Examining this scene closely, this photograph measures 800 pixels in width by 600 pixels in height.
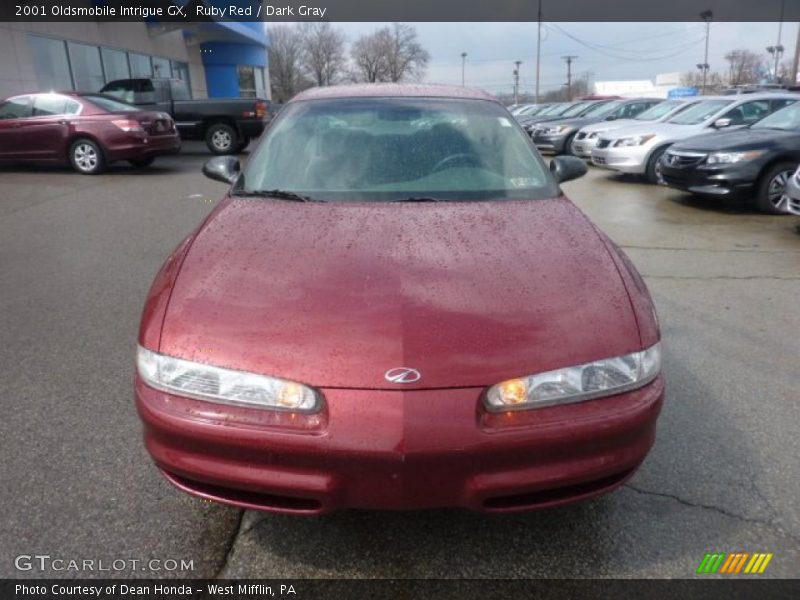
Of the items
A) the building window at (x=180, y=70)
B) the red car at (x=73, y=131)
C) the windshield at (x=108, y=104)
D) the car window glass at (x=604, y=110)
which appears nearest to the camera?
the red car at (x=73, y=131)

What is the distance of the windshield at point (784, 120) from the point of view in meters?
8.50

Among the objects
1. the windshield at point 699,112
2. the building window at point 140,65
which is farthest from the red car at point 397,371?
the building window at point 140,65

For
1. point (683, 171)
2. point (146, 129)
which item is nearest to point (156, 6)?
point (146, 129)

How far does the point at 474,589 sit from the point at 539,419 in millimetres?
654

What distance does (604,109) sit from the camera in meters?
17.6

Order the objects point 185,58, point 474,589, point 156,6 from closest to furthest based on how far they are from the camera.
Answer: point 474,589 < point 156,6 < point 185,58

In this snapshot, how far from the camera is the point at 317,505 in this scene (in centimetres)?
183

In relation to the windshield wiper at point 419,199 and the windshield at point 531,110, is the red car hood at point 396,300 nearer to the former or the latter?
the windshield wiper at point 419,199

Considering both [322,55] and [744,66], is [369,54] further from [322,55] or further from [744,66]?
[744,66]

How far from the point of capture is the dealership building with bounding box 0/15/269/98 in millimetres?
15495

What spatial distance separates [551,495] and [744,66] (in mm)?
79823

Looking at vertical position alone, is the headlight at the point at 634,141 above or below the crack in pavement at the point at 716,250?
above

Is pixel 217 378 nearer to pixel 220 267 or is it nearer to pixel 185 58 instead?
pixel 220 267

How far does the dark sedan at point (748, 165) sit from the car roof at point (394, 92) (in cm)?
566
